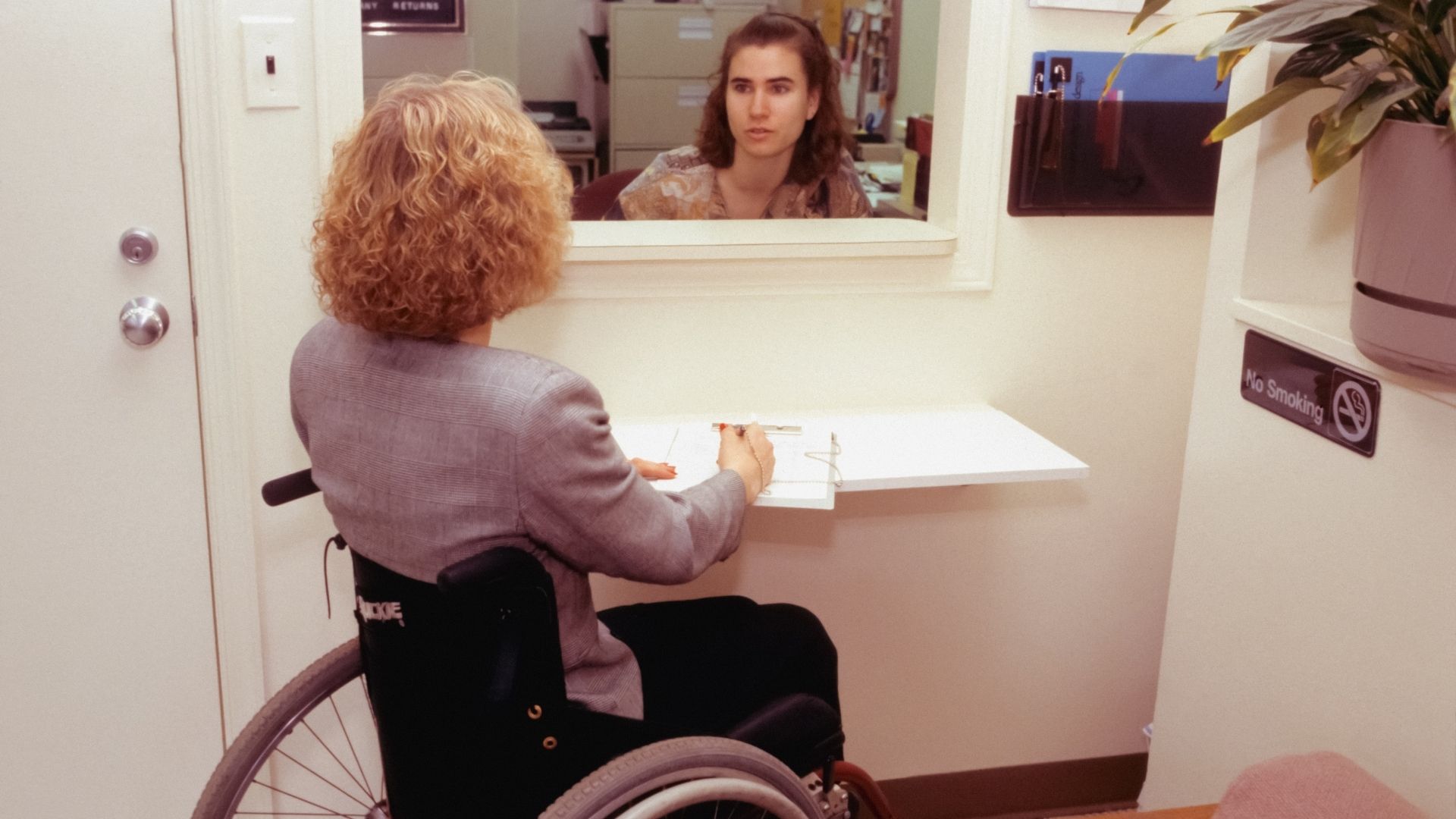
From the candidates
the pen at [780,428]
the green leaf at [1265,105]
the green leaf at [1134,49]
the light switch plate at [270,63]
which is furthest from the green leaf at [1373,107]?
the light switch plate at [270,63]

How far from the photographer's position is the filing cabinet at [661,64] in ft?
14.7

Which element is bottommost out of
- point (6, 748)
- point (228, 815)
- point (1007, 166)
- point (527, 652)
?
point (6, 748)

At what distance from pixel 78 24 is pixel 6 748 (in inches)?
43.2

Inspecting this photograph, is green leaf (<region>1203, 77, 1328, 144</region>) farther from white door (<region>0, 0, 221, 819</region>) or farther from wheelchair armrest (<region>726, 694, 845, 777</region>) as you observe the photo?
white door (<region>0, 0, 221, 819</region>)

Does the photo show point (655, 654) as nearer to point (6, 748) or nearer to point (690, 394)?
point (690, 394)

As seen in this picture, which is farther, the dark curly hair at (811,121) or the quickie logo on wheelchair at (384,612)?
the dark curly hair at (811,121)

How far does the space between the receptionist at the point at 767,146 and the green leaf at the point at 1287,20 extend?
1.30m

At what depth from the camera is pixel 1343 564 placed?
62.1 inches

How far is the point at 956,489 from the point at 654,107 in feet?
9.01

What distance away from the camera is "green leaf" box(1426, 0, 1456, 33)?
128 centimetres

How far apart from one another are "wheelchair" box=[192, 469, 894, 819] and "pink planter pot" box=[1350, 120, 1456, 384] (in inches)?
30.0

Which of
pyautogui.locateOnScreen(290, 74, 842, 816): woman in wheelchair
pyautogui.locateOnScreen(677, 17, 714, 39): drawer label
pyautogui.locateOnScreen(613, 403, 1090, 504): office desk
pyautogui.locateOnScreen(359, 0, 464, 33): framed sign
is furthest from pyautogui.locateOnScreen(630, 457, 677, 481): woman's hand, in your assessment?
pyautogui.locateOnScreen(677, 17, 714, 39): drawer label

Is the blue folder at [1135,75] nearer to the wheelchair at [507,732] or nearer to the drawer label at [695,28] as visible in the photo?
the wheelchair at [507,732]

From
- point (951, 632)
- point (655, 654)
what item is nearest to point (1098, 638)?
point (951, 632)
